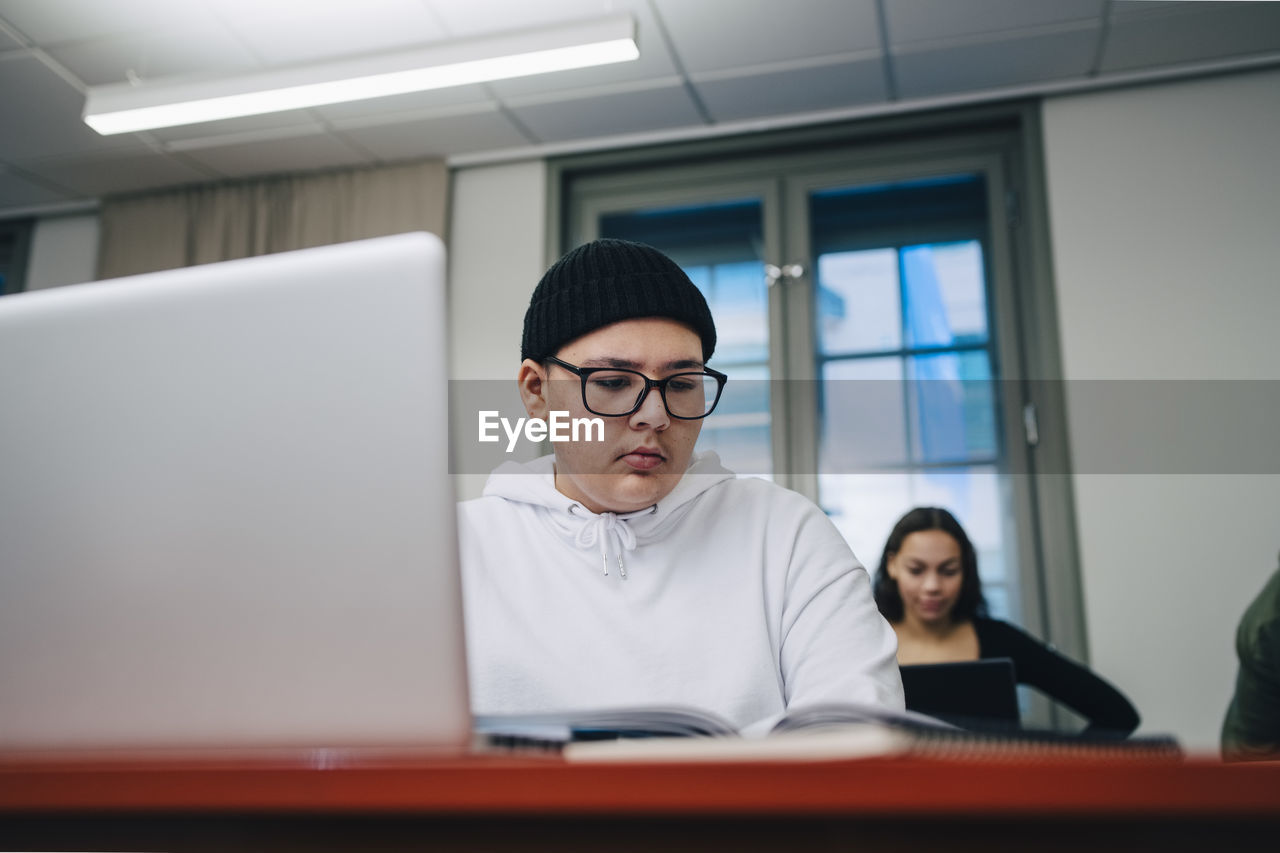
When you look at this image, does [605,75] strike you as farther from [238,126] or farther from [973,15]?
[238,126]

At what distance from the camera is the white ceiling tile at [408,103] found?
3.18 m

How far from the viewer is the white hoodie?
104 centimetres

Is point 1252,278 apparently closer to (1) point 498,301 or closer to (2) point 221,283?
(1) point 498,301

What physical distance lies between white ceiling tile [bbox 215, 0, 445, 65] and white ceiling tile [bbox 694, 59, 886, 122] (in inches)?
36.4

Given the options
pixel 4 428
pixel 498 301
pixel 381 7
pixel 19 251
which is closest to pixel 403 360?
pixel 4 428

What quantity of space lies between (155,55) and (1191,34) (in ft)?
10.3

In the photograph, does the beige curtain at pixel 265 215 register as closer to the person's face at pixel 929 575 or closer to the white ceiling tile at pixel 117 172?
the white ceiling tile at pixel 117 172

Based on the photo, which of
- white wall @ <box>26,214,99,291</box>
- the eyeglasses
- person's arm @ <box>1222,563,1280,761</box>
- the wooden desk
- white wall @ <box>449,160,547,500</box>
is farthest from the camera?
white wall @ <box>26,214,99,291</box>

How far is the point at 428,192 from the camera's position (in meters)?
3.66

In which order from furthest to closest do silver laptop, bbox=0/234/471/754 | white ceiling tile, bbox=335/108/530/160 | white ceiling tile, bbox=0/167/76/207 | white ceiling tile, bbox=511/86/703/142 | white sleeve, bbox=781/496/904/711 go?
white ceiling tile, bbox=0/167/76/207 < white ceiling tile, bbox=335/108/530/160 < white ceiling tile, bbox=511/86/703/142 < white sleeve, bbox=781/496/904/711 < silver laptop, bbox=0/234/471/754

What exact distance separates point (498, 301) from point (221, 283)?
3096 millimetres

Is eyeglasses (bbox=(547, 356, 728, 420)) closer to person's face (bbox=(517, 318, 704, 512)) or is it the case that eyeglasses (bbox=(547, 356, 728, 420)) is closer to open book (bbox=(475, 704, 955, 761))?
person's face (bbox=(517, 318, 704, 512))

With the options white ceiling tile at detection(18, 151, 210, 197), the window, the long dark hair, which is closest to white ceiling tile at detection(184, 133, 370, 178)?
white ceiling tile at detection(18, 151, 210, 197)

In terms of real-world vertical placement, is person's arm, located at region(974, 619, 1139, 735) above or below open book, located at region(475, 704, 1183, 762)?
below
